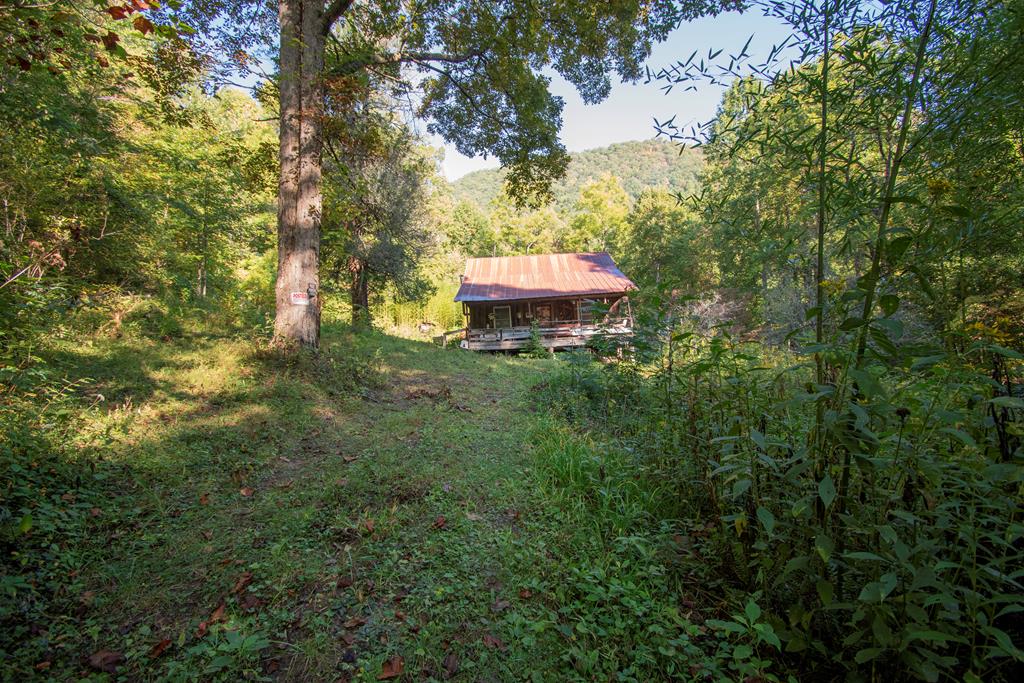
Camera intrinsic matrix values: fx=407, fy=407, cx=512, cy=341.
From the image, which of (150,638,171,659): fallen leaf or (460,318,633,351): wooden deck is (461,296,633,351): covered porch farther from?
(150,638,171,659): fallen leaf

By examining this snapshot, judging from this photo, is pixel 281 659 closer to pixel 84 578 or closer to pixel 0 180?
pixel 84 578

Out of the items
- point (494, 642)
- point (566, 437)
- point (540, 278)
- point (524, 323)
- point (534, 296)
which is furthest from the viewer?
point (524, 323)

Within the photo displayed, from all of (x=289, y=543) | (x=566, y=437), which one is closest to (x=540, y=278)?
(x=566, y=437)

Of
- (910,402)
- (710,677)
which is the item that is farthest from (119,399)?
(910,402)

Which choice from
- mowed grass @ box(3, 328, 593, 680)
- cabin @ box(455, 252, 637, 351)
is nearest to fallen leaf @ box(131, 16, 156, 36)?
mowed grass @ box(3, 328, 593, 680)

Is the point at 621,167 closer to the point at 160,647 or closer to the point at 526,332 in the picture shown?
the point at 526,332

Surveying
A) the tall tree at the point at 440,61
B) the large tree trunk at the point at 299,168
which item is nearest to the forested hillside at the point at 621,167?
the tall tree at the point at 440,61

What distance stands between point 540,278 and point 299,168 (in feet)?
49.9

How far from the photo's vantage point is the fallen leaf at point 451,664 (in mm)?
1874

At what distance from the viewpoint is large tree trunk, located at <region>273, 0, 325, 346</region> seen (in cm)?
661

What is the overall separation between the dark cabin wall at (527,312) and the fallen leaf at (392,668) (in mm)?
19618

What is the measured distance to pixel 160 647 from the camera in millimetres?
1951

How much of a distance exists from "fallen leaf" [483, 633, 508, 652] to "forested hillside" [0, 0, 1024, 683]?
10mm

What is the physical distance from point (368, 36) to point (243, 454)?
854 centimetres
